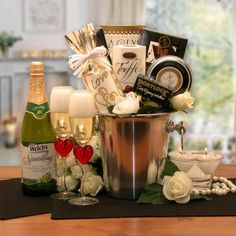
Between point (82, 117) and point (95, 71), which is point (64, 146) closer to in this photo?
point (82, 117)

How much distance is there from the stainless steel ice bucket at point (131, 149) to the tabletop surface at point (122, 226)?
0.58 feet

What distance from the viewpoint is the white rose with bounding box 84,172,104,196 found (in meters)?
1.45

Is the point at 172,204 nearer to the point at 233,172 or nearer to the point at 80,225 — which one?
the point at 80,225

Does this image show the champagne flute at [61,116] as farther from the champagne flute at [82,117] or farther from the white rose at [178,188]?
the white rose at [178,188]

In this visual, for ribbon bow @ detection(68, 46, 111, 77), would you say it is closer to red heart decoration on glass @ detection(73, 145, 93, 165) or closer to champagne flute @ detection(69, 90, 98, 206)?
champagne flute @ detection(69, 90, 98, 206)

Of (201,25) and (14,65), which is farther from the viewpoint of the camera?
(14,65)

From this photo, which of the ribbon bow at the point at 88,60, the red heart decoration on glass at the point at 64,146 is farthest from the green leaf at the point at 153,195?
the ribbon bow at the point at 88,60

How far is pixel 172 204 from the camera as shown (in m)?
1.37

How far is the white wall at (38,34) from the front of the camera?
21.1ft

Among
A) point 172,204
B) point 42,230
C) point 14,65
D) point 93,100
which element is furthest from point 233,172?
point 14,65

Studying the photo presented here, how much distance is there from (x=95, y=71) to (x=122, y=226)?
0.41 metres

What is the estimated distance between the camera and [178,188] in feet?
4.45

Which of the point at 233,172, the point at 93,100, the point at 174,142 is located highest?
the point at 93,100

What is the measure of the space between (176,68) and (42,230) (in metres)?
0.53
